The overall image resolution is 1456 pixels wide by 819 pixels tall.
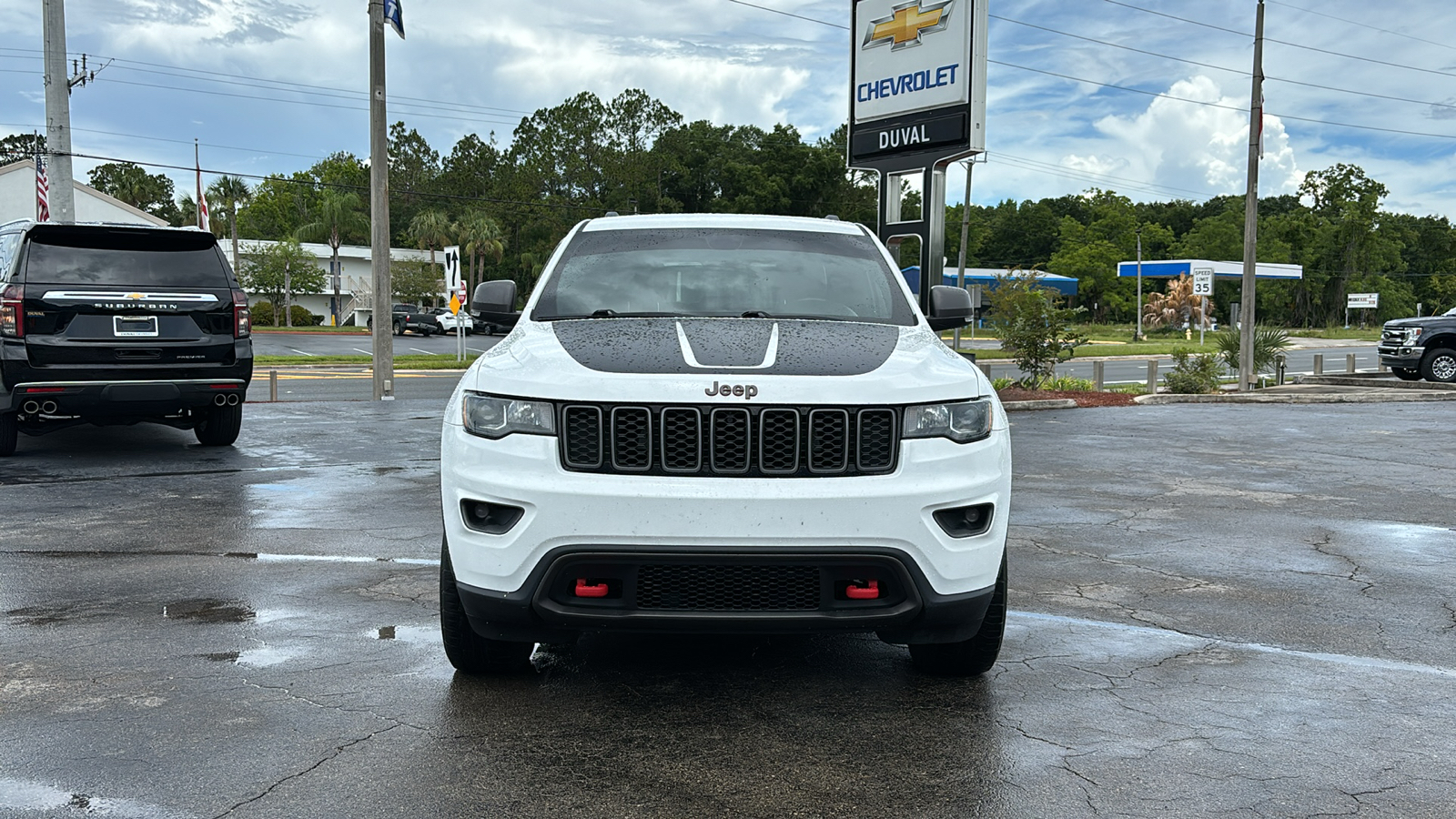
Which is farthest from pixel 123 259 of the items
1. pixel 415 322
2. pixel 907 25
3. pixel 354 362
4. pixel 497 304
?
pixel 415 322

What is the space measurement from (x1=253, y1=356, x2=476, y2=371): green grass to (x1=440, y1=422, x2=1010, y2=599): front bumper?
29.3m

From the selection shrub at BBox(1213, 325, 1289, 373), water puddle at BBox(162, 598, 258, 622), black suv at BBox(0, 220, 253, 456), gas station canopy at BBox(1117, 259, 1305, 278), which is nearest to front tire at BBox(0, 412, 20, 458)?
black suv at BBox(0, 220, 253, 456)

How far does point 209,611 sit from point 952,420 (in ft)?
11.9

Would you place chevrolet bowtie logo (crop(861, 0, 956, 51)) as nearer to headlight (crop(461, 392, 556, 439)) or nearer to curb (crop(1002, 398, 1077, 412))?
curb (crop(1002, 398, 1077, 412))

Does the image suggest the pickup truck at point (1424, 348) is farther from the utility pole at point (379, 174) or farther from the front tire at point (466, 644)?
the front tire at point (466, 644)

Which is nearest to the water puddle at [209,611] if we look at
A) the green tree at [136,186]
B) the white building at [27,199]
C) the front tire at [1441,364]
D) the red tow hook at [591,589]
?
the red tow hook at [591,589]

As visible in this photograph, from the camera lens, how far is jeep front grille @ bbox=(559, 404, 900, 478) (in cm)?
374

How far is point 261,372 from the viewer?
1147 inches

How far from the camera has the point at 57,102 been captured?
739 inches

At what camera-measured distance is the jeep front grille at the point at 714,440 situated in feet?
12.3

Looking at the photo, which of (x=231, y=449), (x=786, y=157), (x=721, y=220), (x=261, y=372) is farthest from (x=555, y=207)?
(x=721, y=220)

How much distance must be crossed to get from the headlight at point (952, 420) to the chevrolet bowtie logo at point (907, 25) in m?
16.1

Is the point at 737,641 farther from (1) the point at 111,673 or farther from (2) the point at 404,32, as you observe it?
(2) the point at 404,32

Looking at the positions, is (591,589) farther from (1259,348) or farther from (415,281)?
(415,281)
